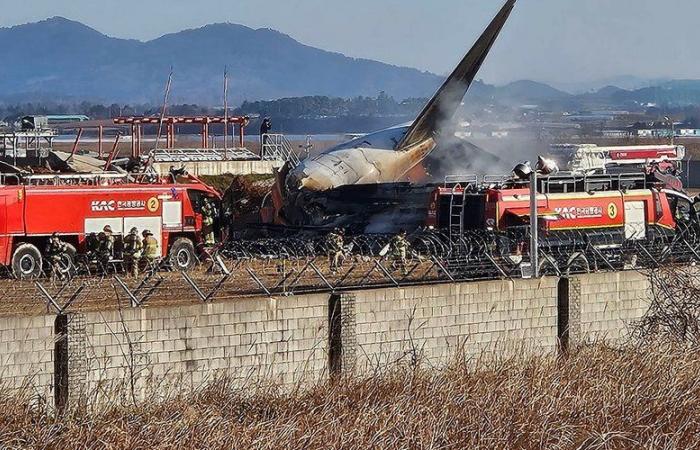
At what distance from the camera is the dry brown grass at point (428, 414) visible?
15.7 m

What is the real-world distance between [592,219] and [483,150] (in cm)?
1455

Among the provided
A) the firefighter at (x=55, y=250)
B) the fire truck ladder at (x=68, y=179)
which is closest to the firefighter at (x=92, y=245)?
the firefighter at (x=55, y=250)

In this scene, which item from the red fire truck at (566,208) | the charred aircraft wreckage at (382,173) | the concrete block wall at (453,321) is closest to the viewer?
the concrete block wall at (453,321)

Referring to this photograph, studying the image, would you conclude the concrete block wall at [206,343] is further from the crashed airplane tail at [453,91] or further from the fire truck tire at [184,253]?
the crashed airplane tail at [453,91]

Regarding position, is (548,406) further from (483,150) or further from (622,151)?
(622,151)

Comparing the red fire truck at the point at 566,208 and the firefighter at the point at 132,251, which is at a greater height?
the red fire truck at the point at 566,208

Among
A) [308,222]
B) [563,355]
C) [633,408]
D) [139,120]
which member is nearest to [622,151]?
[139,120]

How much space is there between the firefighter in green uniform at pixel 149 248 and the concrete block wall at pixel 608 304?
39.7ft

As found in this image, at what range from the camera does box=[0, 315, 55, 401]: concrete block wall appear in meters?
18.5

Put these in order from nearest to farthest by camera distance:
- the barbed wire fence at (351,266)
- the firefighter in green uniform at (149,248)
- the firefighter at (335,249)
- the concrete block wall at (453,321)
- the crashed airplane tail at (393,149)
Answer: the concrete block wall at (453,321), the barbed wire fence at (351,266), the firefighter at (335,249), the firefighter in green uniform at (149,248), the crashed airplane tail at (393,149)

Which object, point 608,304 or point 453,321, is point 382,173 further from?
point 453,321

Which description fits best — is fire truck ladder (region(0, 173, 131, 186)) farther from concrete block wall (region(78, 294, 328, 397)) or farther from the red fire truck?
concrete block wall (region(78, 294, 328, 397))

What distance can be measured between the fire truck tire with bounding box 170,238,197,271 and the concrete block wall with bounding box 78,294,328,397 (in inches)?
617

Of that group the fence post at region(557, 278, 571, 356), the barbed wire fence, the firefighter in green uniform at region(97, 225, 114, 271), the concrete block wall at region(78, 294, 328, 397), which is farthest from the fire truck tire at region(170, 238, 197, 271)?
the concrete block wall at region(78, 294, 328, 397)
